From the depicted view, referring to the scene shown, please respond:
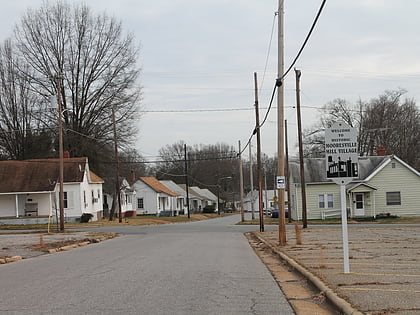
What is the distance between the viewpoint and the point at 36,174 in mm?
51219

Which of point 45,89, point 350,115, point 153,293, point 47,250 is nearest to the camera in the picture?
point 153,293

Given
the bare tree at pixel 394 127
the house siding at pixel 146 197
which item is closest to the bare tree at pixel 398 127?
the bare tree at pixel 394 127

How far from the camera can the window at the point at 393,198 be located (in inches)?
1901

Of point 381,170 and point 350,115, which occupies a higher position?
point 350,115

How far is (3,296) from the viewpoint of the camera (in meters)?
10.1

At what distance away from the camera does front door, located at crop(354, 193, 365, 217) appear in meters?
48.7

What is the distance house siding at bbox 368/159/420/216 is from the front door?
45.9 inches

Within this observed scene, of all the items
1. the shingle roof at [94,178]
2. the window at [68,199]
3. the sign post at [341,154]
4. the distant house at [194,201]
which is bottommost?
the distant house at [194,201]

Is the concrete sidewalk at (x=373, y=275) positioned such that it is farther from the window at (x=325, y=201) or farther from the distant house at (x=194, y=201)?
the distant house at (x=194, y=201)

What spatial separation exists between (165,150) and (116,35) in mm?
77840

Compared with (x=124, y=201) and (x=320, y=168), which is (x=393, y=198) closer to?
(x=320, y=168)

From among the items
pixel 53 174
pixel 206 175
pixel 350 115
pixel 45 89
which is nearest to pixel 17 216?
pixel 53 174

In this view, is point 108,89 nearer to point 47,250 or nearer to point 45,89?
point 45,89

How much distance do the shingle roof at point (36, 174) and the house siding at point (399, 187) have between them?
26266 millimetres
